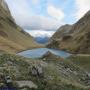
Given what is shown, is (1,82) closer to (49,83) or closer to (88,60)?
(49,83)

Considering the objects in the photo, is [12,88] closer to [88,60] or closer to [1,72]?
[1,72]

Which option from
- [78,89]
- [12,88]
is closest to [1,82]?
[12,88]

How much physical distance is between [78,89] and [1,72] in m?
5.42

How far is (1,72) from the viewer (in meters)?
21.0

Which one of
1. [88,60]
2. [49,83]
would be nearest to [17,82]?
[49,83]

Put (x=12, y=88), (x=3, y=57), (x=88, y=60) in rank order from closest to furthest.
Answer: (x=12, y=88) → (x=3, y=57) → (x=88, y=60)

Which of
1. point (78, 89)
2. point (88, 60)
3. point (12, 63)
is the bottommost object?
point (78, 89)

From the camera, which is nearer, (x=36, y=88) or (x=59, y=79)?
(x=36, y=88)

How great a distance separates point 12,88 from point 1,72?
5.94 ft

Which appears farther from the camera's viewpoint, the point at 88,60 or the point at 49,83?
the point at 88,60

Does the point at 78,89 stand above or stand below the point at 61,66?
below

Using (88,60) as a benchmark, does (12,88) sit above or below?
below

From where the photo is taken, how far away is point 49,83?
21.2m

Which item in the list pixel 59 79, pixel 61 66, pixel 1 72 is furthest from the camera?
pixel 61 66
